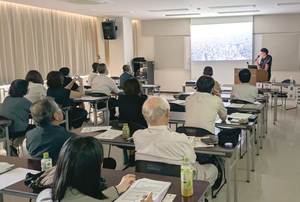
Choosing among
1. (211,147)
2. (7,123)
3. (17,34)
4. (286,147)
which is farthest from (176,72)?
(211,147)

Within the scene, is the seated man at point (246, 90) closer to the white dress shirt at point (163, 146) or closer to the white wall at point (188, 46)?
the white dress shirt at point (163, 146)

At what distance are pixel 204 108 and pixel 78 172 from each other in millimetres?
2293

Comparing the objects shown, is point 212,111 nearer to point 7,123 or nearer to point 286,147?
point 286,147

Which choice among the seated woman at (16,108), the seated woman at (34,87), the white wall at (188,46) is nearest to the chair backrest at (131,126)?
the seated woman at (16,108)

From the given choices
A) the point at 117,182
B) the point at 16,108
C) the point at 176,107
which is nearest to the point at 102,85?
the point at 16,108

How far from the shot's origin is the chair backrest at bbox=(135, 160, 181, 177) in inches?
89.3

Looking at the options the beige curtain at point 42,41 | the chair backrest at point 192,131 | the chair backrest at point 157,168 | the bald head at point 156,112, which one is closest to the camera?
the chair backrest at point 157,168

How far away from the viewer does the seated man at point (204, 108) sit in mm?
3432

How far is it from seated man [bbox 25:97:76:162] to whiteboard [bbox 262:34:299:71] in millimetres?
9719

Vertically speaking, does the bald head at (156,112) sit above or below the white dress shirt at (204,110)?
above

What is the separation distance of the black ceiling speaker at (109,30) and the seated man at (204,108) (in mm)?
7623

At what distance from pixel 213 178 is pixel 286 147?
295 centimetres

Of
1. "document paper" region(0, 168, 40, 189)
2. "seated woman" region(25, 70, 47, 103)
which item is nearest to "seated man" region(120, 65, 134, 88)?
"seated woman" region(25, 70, 47, 103)

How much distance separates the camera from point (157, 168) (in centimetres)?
234
